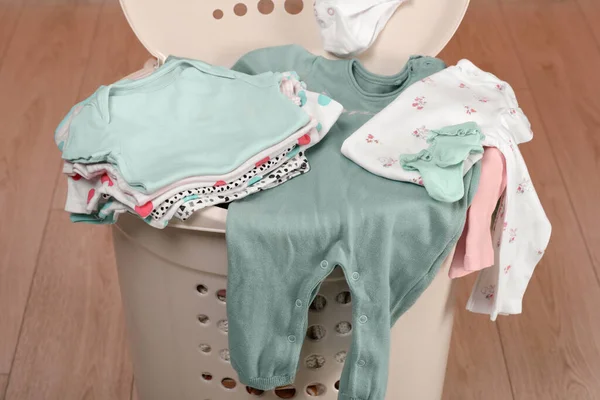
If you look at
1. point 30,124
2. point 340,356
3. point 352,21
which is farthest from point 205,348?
point 30,124

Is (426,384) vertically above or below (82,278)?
above

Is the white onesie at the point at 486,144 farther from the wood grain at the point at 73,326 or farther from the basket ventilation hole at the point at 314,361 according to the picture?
the wood grain at the point at 73,326

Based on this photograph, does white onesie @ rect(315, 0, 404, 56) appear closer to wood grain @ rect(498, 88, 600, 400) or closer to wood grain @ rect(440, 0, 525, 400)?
wood grain @ rect(440, 0, 525, 400)

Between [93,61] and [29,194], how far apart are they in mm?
388

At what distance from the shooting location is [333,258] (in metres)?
0.70

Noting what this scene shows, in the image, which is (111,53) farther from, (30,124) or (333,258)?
(333,258)

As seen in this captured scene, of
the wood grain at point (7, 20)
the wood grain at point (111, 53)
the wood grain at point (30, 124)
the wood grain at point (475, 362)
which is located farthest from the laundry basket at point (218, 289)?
the wood grain at point (7, 20)

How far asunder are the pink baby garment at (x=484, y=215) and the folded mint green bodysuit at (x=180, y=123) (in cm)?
17

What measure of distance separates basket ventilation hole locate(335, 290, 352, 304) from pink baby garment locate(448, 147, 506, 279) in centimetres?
11

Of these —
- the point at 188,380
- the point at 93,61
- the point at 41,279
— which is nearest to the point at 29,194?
the point at 41,279

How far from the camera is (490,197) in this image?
2.47ft

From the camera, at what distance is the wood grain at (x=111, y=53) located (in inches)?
62.6

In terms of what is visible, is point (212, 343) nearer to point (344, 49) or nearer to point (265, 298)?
point (265, 298)

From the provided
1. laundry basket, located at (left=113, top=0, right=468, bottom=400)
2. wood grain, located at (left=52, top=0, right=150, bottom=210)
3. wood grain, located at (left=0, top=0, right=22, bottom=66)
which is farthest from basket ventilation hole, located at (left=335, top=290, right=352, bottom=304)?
wood grain, located at (left=0, top=0, right=22, bottom=66)
